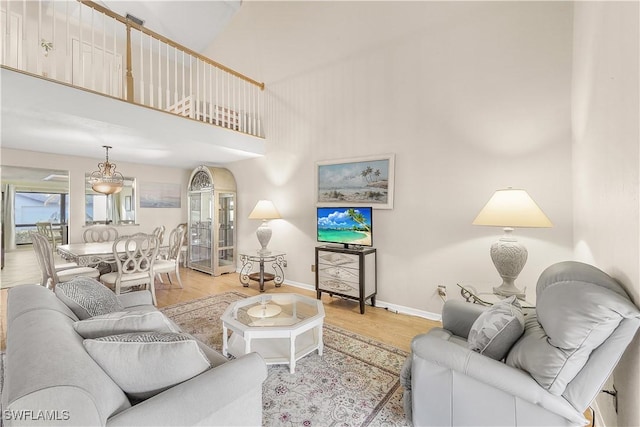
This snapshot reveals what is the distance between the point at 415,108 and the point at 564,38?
1290mm

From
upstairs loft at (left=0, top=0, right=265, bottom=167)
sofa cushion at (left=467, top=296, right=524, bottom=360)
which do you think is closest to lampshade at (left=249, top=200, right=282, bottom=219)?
upstairs loft at (left=0, top=0, right=265, bottom=167)

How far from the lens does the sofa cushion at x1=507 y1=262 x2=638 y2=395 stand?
1.01 m

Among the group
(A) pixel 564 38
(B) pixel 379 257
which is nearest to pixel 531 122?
(A) pixel 564 38

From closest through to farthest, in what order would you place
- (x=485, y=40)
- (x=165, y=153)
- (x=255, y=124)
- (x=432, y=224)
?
(x=485, y=40) < (x=432, y=224) < (x=165, y=153) < (x=255, y=124)

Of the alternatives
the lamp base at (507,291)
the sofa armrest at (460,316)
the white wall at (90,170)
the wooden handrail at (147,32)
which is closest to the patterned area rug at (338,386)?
the sofa armrest at (460,316)

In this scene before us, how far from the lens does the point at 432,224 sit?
2.93 meters

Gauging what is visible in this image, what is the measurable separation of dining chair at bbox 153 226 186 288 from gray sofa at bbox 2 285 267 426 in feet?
8.23

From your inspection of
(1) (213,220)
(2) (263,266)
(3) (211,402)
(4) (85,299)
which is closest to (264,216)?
(2) (263,266)

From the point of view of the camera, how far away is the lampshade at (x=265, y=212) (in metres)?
4.00

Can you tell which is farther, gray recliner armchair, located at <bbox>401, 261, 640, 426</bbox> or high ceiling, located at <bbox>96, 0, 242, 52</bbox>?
high ceiling, located at <bbox>96, 0, 242, 52</bbox>

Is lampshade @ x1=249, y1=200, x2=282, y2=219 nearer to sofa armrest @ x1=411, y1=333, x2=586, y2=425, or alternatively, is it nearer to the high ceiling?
sofa armrest @ x1=411, y1=333, x2=586, y2=425

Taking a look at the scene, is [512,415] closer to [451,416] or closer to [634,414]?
[451,416]

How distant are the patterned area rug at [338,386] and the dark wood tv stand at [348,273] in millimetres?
635

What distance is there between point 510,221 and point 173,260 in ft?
13.7
